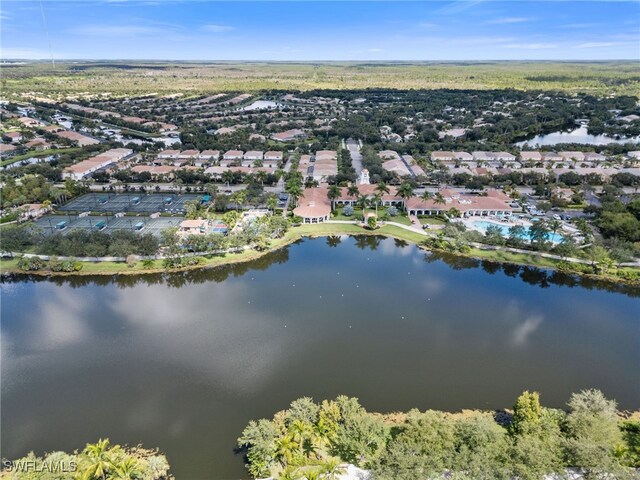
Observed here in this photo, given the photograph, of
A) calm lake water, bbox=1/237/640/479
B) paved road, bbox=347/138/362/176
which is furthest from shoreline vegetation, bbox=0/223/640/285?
paved road, bbox=347/138/362/176

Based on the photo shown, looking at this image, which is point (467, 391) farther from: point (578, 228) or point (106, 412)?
point (578, 228)

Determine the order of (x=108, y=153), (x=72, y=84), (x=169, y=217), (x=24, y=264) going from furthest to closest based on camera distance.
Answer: (x=72, y=84) < (x=108, y=153) < (x=169, y=217) < (x=24, y=264)

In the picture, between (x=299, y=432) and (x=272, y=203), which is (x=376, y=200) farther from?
(x=299, y=432)

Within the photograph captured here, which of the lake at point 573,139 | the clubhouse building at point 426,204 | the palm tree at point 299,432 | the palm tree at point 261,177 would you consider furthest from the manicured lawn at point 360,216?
the lake at point 573,139

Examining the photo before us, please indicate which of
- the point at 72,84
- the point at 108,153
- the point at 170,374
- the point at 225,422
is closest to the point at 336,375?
the point at 225,422

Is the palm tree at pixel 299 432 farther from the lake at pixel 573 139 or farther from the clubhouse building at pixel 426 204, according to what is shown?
the lake at pixel 573 139

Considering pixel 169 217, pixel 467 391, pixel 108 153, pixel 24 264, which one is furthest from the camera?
pixel 108 153

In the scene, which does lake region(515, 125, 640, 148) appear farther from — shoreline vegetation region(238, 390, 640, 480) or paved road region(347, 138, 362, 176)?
shoreline vegetation region(238, 390, 640, 480)
